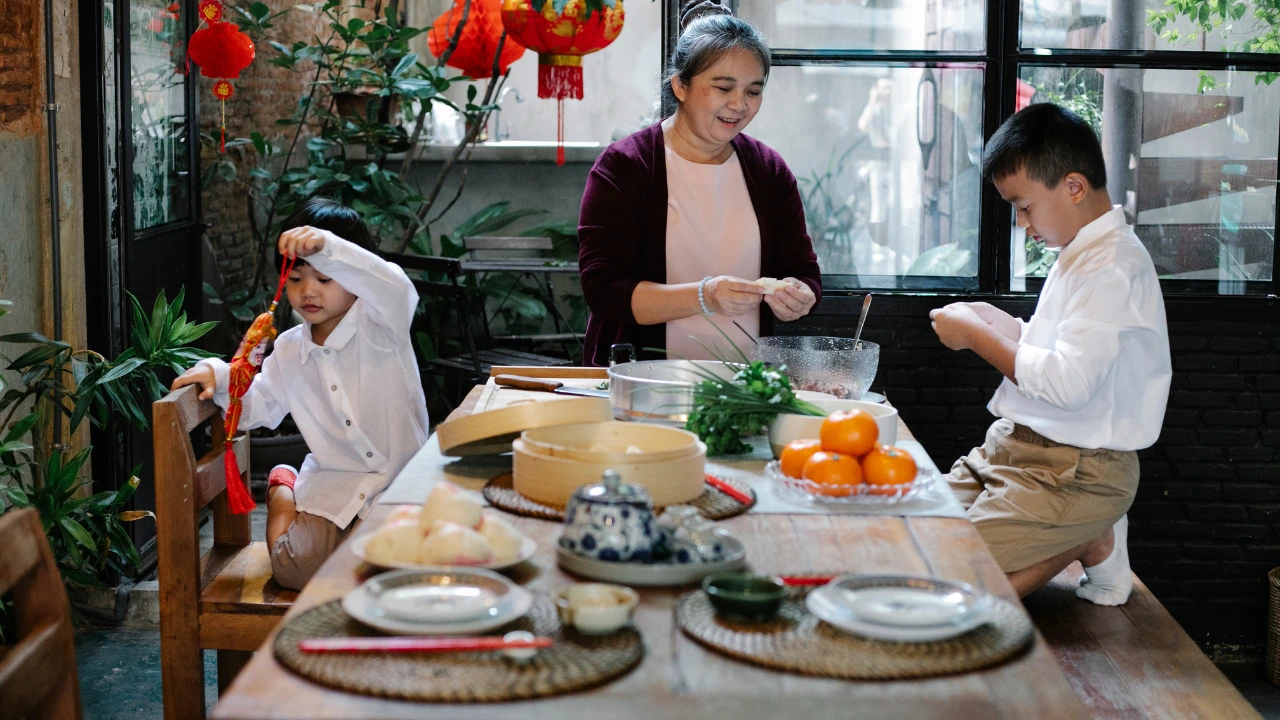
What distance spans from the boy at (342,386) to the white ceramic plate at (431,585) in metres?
1.27

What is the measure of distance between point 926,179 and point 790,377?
5.36 feet

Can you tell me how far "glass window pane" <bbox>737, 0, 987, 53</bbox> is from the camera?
3732 mm

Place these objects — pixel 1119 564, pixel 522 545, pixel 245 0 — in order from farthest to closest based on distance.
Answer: pixel 245 0 → pixel 1119 564 → pixel 522 545

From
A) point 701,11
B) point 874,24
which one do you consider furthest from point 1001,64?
point 701,11

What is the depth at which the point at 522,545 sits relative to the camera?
4.94ft

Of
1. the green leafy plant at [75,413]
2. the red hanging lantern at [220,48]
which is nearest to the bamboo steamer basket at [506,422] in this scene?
the green leafy plant at [75,413]

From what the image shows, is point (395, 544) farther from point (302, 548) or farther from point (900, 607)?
point (302, 548)

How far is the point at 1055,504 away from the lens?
2459 mm

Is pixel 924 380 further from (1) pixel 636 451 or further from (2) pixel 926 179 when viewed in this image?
(1) pixel 636 451

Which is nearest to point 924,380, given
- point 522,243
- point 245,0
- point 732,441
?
point 732,441

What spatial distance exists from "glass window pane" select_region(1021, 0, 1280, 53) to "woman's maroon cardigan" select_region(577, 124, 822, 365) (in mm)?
1167

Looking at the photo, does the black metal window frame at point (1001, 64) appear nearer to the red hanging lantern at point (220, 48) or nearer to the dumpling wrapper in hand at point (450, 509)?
the red hanging lantern at point (220, 48)

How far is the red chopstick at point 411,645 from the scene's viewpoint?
1240mm

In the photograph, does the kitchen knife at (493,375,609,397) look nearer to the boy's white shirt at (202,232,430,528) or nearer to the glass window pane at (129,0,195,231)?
the boy's white shirt at (202,232,430,528)
